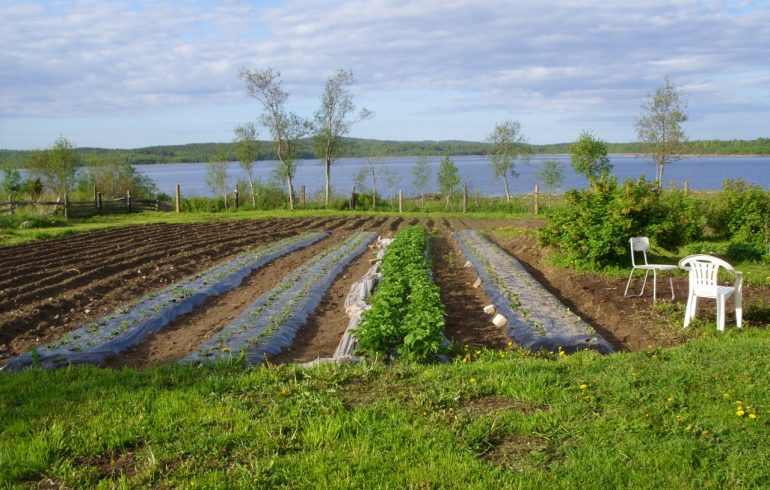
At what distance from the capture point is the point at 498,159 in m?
42.1

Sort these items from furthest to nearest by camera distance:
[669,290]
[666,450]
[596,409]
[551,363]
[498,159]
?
[498,159]
[669,290]
[551,363]
[596,409]
[666,450]

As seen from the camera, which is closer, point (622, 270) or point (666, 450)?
point (666, 450)

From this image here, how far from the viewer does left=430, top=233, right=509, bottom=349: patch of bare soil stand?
27.1ft

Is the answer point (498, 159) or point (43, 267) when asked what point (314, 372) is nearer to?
point (43, 267)

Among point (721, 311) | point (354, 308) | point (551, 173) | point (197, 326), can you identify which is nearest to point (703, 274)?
point (721, 311)

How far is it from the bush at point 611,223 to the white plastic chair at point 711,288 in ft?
13.9

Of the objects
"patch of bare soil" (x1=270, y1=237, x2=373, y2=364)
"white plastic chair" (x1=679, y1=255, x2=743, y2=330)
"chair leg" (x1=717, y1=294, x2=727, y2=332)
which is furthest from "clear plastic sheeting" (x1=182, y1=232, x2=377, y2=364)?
"chair leg" (x1=717, y1=294, x2=727, y2=332)

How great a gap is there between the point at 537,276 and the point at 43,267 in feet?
34.6

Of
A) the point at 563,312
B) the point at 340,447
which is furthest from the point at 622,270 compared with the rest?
the point at 340,447

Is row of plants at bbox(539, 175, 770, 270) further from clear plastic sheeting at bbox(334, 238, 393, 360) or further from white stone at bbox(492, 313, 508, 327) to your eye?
white stone at bbox(492, 313, 508, 327)

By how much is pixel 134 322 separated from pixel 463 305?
Result: 5065mm

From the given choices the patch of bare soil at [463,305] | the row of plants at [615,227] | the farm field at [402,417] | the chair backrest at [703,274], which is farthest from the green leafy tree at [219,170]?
the chair backrest at [703,274]

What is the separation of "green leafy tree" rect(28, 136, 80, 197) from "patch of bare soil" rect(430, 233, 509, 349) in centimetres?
2497

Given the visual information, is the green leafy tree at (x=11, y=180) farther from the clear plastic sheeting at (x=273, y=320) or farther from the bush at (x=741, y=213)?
the bush at (x=741, y=213)
